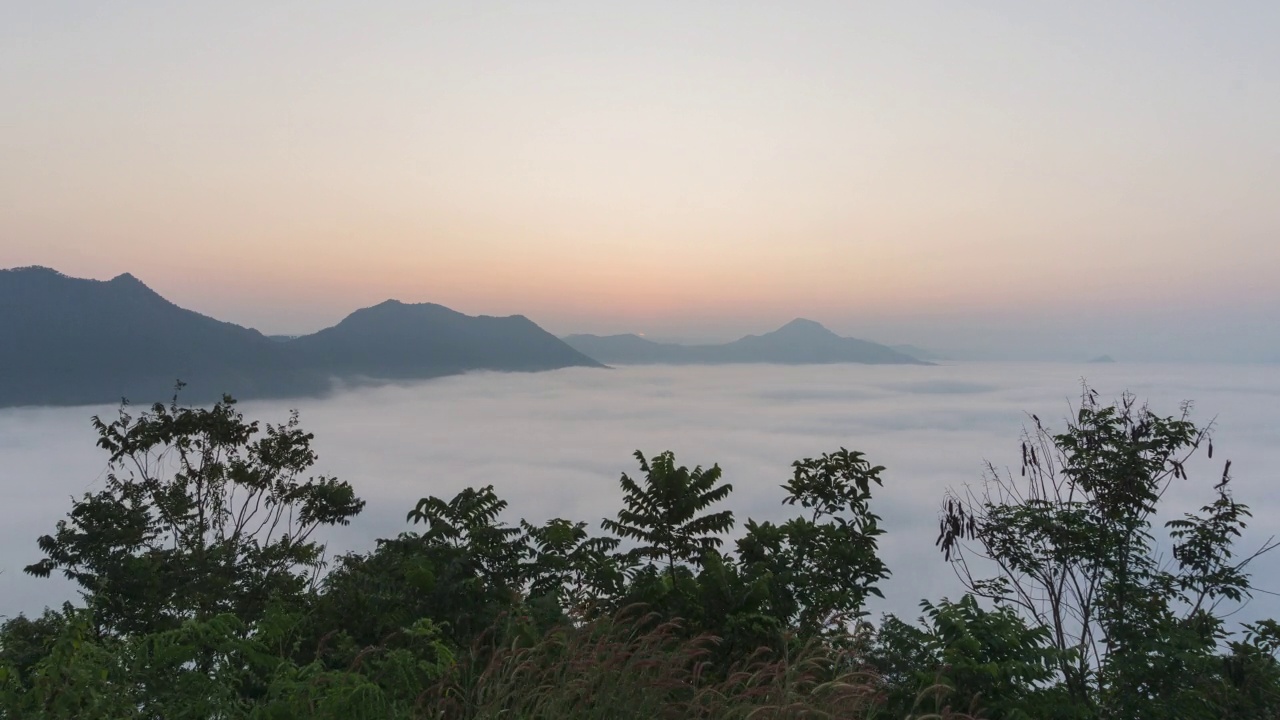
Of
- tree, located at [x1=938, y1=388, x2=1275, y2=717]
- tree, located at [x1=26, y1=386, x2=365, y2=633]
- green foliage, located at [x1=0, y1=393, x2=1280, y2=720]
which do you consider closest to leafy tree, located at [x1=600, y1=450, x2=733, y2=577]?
green foliage, located at [x1=0, y1=393, x2=1280, y2=720]

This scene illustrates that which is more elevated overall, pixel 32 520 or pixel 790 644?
pixel 790 644

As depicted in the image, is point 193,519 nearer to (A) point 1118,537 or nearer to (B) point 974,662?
(B) point 974,662

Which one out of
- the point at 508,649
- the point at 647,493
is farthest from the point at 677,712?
the point at 647,493

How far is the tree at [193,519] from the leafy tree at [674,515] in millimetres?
7317

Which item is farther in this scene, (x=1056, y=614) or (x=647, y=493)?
(x=1056, y=614)

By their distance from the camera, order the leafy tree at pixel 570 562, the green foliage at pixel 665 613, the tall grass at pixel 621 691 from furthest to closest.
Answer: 1. the leafy tree at pixel 570 562
2. the green foliage at pixel 665 613
3. the tall grass at pixel 621 691

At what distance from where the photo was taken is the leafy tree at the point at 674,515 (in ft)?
28.8

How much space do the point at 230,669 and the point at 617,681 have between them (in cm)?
216

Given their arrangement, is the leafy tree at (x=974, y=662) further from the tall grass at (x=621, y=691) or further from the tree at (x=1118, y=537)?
the tree at (x=1118, y=537)

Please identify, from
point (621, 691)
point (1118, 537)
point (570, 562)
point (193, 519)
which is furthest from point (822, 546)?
point (193, 519)

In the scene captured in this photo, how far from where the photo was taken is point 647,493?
896 cm

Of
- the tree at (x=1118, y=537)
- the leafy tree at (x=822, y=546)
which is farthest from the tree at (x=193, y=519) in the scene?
the tree at (x=1118, y=537)

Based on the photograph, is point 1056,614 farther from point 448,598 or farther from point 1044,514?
point 448,598

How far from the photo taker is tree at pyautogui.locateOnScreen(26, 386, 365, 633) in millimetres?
13711
